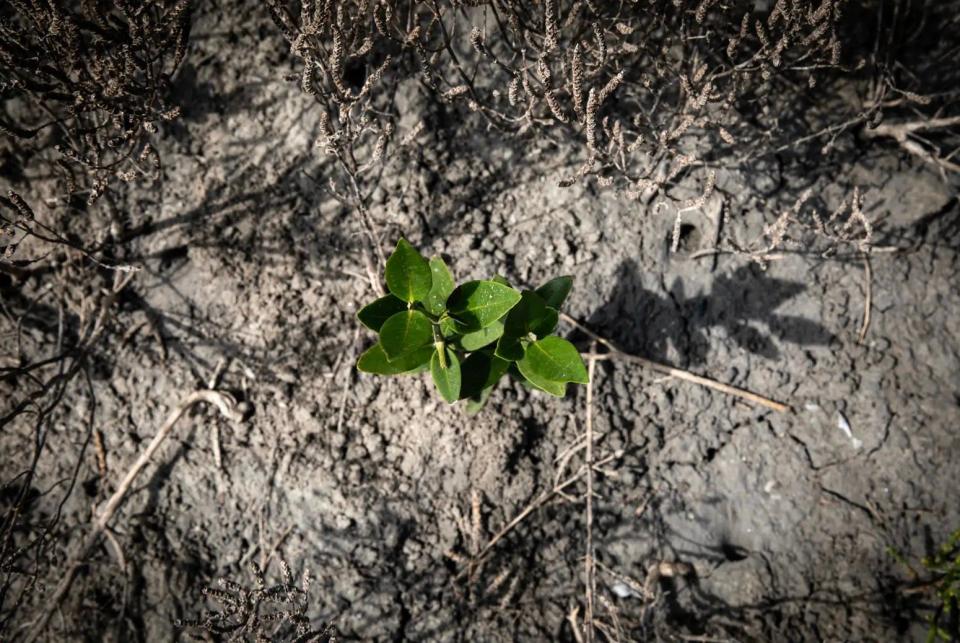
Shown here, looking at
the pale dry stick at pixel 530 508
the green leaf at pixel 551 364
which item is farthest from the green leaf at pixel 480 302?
the pale dry stick at pixel 530 508

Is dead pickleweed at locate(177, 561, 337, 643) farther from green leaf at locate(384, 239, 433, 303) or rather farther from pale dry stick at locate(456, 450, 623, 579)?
green leaf at locate(384, 239, 433, 303)

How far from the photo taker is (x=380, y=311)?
2.11 meters

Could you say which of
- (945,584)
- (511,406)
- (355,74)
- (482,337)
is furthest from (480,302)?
(945,584)

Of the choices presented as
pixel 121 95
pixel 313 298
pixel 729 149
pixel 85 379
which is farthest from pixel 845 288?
pixel 85 379

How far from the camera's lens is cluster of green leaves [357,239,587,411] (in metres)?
2.07

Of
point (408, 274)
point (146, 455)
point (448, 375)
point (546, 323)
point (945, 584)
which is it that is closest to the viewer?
point (408, 274)

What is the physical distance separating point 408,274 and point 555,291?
58cm

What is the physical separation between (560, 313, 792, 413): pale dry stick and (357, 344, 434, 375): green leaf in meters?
0.84

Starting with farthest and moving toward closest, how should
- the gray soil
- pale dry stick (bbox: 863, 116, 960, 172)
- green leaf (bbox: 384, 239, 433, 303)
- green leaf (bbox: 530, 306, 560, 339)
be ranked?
the gray soil, pale dry stick (bbox: 863, 116, 960, 172), green leaf (bbox: 530, 306, 560, 339), green leaf (bbox: 384, 239, 433, 303)

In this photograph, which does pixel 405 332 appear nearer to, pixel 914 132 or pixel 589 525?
pixel 589 525

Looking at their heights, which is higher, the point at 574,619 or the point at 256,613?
the point at 256,613

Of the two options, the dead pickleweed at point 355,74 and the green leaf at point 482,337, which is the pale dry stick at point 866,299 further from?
the dead pickleweed at point 355,74

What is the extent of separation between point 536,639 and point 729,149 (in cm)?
230

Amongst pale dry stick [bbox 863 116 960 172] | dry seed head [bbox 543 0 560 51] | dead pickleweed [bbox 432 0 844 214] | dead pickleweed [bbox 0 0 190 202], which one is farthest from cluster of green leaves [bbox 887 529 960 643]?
dead pickleweed [bbox 0 0 190 202]
